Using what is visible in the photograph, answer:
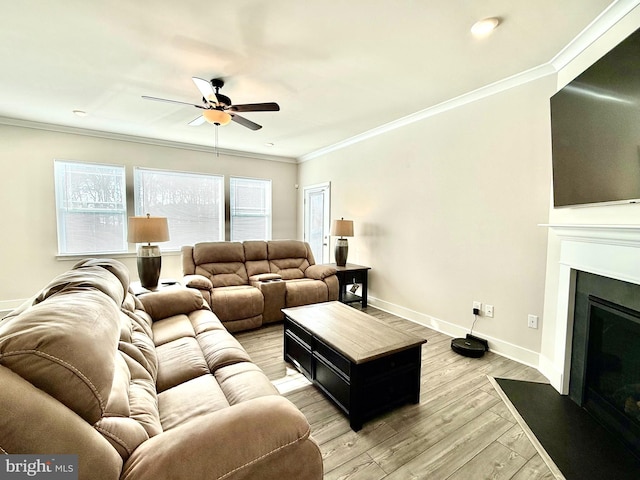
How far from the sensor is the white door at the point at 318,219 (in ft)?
18.1

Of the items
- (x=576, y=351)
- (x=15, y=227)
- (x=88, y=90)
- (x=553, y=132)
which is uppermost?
(x=88, y=90)

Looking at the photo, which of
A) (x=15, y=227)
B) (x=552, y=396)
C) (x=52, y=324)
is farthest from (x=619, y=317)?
(x=15, y=227)

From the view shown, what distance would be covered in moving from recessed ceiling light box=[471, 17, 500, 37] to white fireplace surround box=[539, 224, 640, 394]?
147cm

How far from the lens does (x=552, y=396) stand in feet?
6.90

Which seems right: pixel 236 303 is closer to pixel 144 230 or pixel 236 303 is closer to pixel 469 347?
pixel 144 230

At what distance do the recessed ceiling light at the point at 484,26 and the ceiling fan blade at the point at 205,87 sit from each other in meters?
2.00

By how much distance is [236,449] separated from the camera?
2.97 ft

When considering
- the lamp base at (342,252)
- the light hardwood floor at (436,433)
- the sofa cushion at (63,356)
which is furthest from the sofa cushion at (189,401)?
the lamp base at (342,252)

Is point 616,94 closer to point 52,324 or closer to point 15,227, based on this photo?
point 52,324

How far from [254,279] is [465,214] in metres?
2.74

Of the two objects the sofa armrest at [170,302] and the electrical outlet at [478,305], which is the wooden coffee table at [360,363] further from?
the electrical outlet at [478,305]

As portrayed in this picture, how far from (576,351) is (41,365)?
292 cm

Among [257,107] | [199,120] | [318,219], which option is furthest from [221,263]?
[318,219]

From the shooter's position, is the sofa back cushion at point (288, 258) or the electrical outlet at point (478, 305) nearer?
the electrical outlet at point (478, 305)
